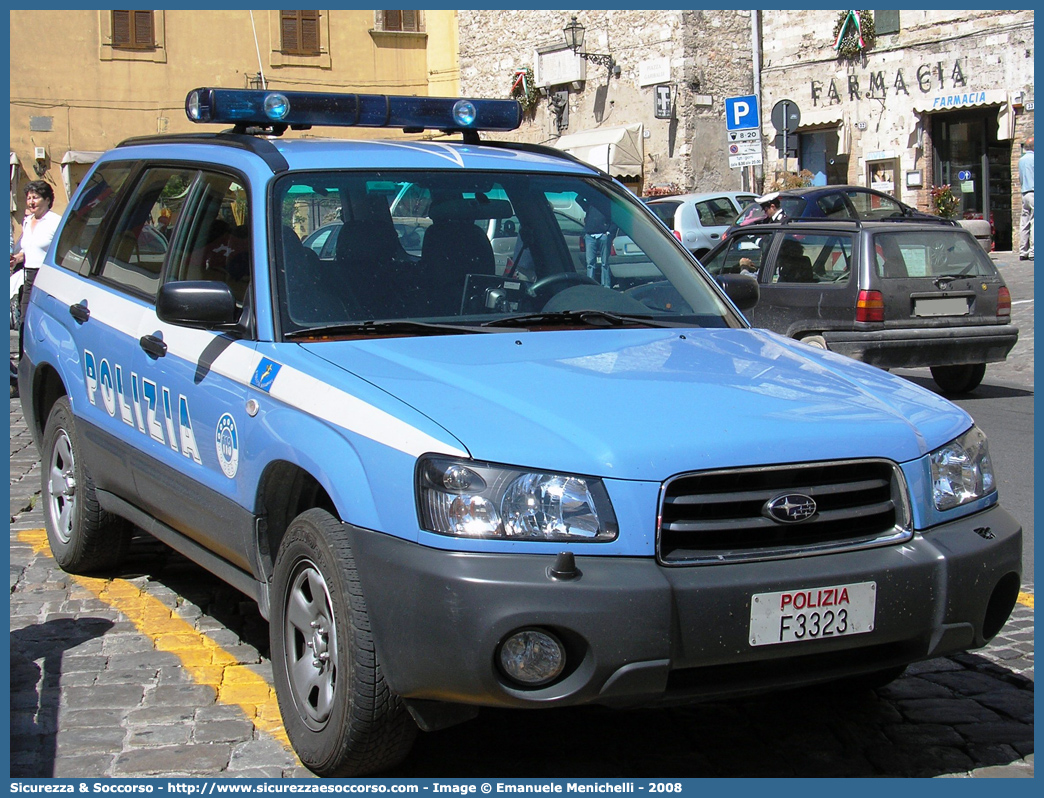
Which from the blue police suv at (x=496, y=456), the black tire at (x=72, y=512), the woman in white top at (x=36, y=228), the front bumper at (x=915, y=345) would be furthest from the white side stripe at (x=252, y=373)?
the front bumper at (x=915, y=345)

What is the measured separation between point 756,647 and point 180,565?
348 cm

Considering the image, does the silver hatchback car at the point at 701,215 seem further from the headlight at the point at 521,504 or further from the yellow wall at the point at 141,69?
the headlight at the point at 521,504

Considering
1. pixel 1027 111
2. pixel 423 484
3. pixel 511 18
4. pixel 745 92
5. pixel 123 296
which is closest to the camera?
pixel 423 484

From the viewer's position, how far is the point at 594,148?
119ft

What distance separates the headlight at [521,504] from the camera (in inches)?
122

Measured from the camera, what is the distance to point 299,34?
38812 mm

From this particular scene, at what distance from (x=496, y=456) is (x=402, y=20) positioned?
39.3 m

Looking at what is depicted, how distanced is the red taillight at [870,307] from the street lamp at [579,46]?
1069 inches

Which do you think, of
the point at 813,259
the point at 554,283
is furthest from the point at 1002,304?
the point at 554,283

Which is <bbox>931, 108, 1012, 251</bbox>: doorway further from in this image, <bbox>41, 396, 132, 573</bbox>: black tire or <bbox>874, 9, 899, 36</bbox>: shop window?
<bbox>41, 396, 132, 573</bbox>: black tire

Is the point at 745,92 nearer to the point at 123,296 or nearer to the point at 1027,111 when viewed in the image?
the point at 1027,111

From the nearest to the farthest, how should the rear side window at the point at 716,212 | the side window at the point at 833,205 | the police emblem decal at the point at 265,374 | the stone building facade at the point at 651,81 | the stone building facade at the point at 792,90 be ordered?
the police emblem decal at the point at 265,374 → the side window at the point at 833,205 → the rear side window at the point at 716,212 → the stone building facade at the point at 792,90 → the stone building facade at the point at 651,81

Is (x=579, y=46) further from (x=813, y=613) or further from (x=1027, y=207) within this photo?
(x=813, y=613)

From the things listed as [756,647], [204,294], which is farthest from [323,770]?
[204,294]
